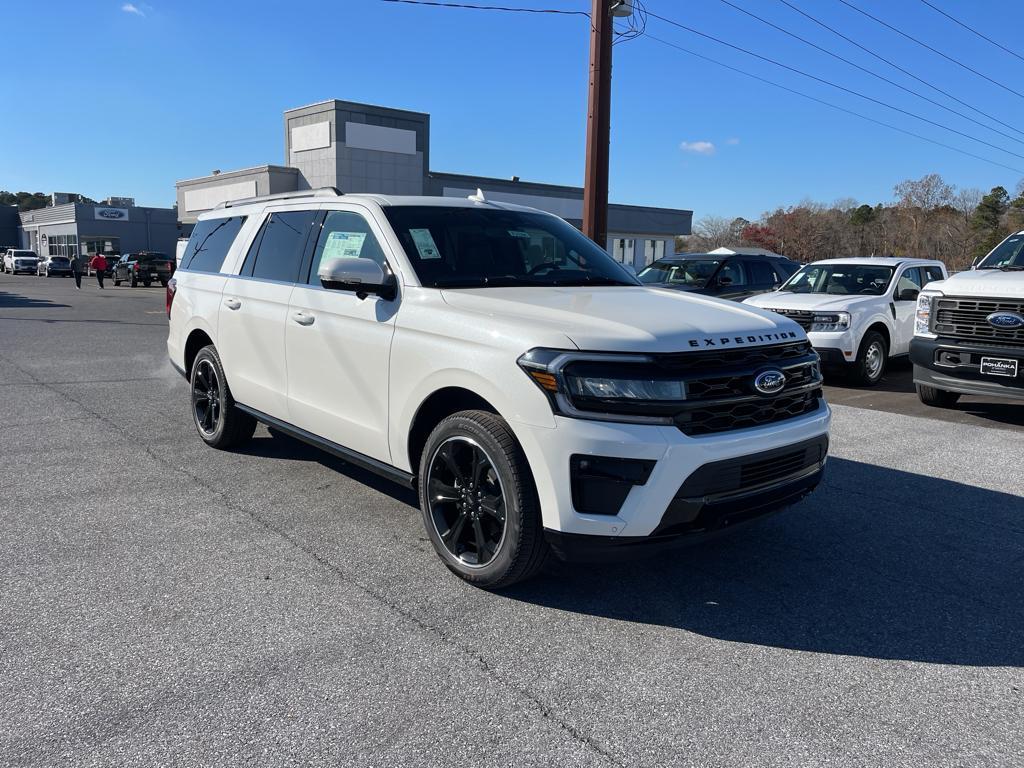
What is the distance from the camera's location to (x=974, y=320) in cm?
795

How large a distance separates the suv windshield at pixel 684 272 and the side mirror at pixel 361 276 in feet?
29.7

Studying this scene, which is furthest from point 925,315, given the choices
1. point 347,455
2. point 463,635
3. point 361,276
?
point 463,635

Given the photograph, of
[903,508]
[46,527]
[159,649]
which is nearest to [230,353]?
[46,527]

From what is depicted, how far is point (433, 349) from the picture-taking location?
394 centimetres

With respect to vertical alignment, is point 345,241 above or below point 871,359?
above

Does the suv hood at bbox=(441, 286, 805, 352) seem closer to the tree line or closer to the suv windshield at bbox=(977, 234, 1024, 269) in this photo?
the suv windshield at bbox=(977, 234, 1024, 269)

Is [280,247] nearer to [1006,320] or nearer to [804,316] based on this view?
[1006,320]

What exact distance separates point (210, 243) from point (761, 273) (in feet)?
30.6

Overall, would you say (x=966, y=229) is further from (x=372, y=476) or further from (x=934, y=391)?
(x=372, y=476)

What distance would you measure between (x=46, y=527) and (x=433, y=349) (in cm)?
258

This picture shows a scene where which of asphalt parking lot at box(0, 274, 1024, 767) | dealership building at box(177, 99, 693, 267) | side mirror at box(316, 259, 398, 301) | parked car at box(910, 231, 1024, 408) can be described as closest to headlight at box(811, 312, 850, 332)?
parked car at box(910, 231, 1024, 408)

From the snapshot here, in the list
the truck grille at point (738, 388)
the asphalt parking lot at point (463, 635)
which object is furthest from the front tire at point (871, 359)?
the truck grille at point (738, 388)

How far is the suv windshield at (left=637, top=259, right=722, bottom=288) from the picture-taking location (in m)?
12.7

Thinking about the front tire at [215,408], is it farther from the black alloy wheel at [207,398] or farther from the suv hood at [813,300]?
the suv hood at [813,300]
